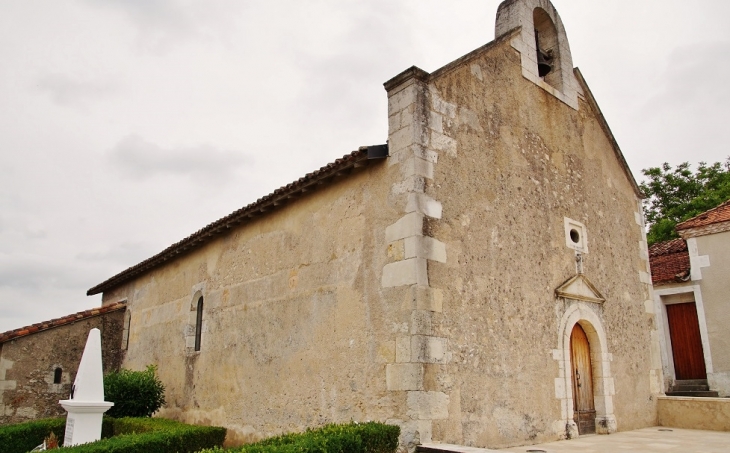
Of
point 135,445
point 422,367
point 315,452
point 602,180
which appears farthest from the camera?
point 602,180

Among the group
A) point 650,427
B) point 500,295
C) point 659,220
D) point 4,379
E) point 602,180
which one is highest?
point 659,220

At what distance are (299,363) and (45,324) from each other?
29.8 feet

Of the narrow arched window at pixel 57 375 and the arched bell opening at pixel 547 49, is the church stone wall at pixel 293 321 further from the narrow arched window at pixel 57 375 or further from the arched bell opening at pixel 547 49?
the arched bell opening at pixel 547 49

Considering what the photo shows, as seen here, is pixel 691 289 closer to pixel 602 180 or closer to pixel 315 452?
pixel 602 180

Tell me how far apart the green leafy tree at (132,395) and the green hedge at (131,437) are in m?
0.61

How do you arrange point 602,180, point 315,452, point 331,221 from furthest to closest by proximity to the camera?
point 602,180
point 331,221
point 315,452

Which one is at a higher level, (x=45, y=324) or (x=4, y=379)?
(x=45, y=324)

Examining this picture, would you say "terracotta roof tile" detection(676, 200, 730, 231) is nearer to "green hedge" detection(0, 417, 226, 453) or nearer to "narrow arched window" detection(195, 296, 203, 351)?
"narrow arched window" detection(195, 296, 203, 351)

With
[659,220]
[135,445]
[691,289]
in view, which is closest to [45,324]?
[135,445]

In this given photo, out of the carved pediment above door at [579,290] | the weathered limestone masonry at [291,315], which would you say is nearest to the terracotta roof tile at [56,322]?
the weathered limestone masonry at [291,315]

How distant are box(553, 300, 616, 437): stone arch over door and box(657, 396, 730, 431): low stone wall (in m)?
1.96

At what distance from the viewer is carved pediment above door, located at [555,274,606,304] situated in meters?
9.74

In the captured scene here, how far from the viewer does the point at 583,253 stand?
10.6 m

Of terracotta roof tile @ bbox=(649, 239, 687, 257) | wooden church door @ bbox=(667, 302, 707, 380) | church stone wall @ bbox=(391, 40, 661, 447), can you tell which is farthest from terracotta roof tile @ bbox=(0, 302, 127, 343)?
terracotta roof tile @ bbox=(649, 239, 687, 257)
